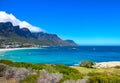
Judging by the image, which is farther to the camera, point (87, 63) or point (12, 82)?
point (87, 63)

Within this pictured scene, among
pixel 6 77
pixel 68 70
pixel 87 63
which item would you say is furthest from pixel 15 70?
pixel 87 63

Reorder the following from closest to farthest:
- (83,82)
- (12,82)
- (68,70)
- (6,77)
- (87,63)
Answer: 1. (83,82)
2. (12,82)
3. (6,77)
4. (68,70)
5. (87,63)

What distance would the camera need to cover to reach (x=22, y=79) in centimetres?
1733

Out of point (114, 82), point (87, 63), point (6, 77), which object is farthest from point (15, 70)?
point (87, 63)

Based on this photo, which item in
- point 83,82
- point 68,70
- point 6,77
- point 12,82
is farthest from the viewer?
point 68,70

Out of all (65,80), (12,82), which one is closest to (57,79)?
(65,80)

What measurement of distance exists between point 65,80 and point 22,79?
107 inches

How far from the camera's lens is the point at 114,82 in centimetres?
1532

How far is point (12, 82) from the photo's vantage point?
17000 mm

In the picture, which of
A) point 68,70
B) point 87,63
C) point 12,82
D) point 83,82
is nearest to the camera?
point 83,82

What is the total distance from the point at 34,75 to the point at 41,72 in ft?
2.33

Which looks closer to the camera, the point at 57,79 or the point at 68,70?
the point at 57,79

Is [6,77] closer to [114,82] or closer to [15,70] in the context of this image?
[15,70]

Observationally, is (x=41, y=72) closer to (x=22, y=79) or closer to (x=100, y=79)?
(x=22, y=79)
